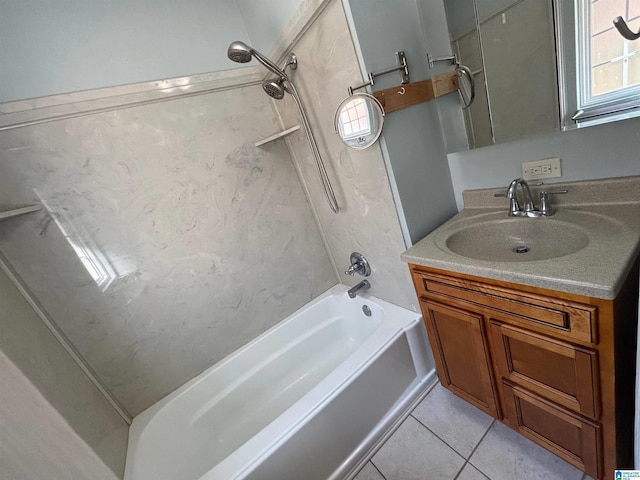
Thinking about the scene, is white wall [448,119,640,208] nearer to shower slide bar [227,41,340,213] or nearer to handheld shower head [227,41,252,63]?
shower slide bar [227,41,340,213]

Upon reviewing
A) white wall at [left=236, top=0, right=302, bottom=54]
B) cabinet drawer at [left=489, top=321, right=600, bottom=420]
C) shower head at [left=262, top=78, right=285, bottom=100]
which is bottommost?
cabinet drawer at [left=489, top=321, right=600, bottom=420]

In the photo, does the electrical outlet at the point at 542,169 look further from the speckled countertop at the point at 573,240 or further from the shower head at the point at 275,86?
the shower head at the point at 275,86

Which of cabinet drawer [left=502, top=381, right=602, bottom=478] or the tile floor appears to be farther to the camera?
the tile floor

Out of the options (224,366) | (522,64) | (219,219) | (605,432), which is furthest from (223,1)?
(605,432)

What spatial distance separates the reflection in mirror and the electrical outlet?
0.40 feet

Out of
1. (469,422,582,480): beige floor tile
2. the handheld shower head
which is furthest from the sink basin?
the handheld shower head

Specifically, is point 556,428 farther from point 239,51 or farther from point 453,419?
point 239,51

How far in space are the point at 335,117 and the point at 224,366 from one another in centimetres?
151

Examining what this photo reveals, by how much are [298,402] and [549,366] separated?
2.98ft

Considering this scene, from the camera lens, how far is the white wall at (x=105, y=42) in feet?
3.67

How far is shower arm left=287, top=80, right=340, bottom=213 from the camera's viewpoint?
1.36 m

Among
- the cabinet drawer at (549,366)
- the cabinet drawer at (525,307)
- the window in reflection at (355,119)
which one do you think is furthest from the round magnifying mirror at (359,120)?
the cabinet drawer at (549,366)

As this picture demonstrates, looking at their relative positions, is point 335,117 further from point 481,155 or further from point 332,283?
point 332,283

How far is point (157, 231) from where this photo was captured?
1396mm
